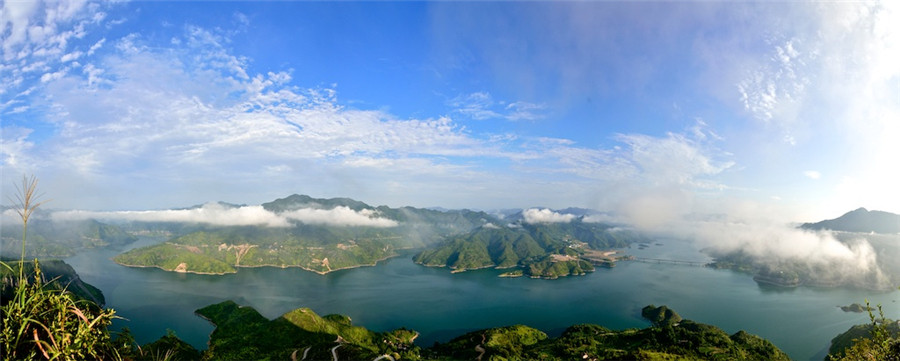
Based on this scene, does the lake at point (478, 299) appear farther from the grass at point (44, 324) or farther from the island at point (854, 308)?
the grass at point (44, 324)

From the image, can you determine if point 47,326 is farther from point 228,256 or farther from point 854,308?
point 228,256

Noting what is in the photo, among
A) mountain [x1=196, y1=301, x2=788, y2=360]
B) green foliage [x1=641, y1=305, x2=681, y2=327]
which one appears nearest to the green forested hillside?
mountain [x1=196, y1=301, x2=788, y2=360]

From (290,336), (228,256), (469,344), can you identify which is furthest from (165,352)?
(228,256)

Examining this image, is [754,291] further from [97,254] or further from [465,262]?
[97,254]

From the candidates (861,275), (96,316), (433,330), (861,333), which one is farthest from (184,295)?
(861,275)

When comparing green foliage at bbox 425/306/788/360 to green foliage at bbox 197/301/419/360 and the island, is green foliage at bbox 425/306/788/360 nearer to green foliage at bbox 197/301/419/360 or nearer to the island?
green foliage at bbox 197/301/419/360

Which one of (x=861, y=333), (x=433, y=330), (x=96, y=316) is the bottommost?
(x=433, y=330)

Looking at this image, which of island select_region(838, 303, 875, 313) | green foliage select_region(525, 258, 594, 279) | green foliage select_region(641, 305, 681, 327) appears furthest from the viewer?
green foliage select_region(525, 258, 594, 279)

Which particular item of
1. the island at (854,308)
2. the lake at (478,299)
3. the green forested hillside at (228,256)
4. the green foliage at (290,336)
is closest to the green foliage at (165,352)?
the green foliage at (290,336)
